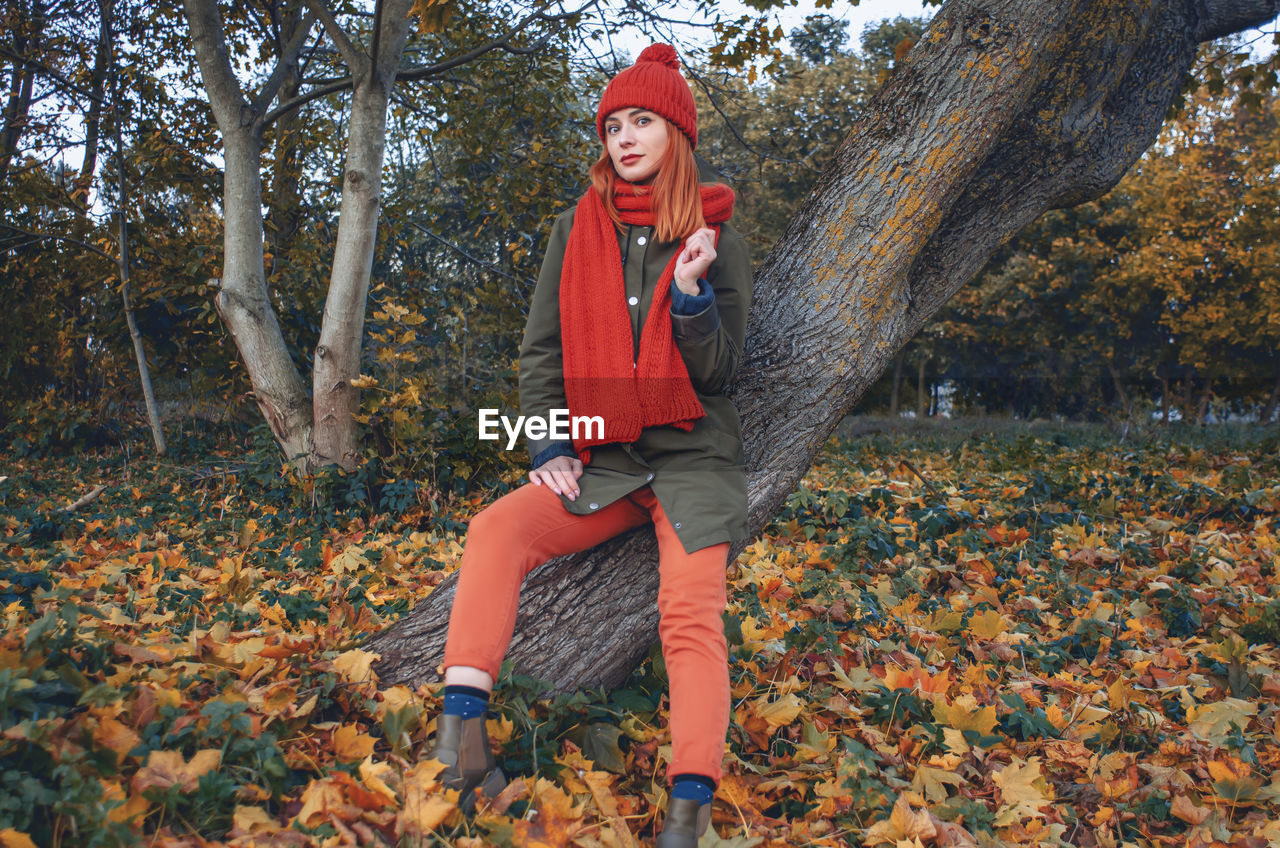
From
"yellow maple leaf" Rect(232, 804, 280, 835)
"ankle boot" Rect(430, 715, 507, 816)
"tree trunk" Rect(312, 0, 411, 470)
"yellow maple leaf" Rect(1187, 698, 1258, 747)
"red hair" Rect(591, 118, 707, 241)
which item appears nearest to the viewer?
"yellow maple leaf" Rect(232, 804, 280, 835)

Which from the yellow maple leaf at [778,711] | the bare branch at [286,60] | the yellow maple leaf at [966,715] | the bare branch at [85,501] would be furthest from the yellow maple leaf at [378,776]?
the bare branch at [286,60]

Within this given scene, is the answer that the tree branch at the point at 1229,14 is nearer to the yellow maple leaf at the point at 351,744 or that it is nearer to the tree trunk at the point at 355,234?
the yellow maple leaf at the point at 351,744

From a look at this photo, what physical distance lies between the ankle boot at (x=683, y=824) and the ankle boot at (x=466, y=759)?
1.26ft

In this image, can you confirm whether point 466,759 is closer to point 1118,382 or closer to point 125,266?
point 125,266

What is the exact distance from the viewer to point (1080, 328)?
1897 cm

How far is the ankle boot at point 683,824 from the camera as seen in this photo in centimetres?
167

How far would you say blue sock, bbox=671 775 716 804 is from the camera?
1721 millimetres

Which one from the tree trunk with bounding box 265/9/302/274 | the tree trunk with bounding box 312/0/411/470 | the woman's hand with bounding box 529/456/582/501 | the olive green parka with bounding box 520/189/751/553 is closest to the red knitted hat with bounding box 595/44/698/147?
the olive green parka with bounding box 520/189/751/553

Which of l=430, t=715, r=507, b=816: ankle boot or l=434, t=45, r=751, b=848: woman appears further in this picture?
l=434, t=45, r=751, b=848: woman

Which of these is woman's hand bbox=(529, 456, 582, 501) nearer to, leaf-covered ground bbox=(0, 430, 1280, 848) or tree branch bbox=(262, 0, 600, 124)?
leaf-covered ground bbox=(0, 430, 1280, 848)

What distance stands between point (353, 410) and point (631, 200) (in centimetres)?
382

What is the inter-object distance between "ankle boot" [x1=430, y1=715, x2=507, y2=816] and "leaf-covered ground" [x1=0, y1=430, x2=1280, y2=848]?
57 mm

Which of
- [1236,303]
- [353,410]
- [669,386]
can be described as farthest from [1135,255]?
[669,386]

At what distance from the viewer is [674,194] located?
226 cm
